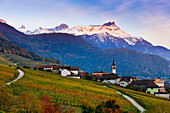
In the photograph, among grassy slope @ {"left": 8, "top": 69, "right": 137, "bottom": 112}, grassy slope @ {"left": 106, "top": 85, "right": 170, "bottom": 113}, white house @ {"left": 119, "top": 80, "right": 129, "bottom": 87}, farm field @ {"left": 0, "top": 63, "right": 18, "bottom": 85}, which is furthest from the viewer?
white house @ {"left": 119, "top": 80, "right": 129, "bottom": 87}

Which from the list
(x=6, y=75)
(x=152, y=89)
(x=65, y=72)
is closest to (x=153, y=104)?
(x=6, y=75)

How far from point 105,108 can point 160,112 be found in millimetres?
10502

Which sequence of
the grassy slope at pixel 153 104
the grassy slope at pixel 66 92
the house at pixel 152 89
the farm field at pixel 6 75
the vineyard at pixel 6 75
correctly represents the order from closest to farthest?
the grassy slope at pixel 153 104 < the grassy slope at pixel 66 92 < the farm field at pixel 6 75 < the vineyard at pixel 6 75 < the house at pixel 152 89

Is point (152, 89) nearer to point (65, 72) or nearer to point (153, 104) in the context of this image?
point (65, 72)

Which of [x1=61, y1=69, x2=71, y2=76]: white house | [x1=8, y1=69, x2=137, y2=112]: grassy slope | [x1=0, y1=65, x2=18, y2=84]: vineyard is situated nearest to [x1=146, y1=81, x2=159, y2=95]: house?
[x1=61, y1=69, x2=71, y2=76]: white house

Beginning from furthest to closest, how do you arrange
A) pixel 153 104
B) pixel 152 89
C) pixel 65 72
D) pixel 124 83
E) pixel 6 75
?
pixel 65 72 → pixel 124 83 → pixel 152 89 → pixel 6 75 → pixel 153 104

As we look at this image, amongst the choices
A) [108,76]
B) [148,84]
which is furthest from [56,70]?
[148,84]

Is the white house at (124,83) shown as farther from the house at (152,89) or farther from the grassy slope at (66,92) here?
the grassy slope at (66,92)

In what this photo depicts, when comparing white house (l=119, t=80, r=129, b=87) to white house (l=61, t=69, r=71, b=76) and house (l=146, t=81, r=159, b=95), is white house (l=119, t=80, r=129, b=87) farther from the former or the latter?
white house (l=61, t=69, r=71, b=76)

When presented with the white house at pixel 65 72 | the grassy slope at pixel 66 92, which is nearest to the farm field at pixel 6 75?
the grassy slope at pixel 66 92

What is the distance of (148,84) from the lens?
97188mm

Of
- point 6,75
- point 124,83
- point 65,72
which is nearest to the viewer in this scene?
point 6,75

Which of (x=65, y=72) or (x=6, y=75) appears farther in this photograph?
(x=65, y=72)

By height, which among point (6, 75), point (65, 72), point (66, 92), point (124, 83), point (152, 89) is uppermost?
point (65, 72)
